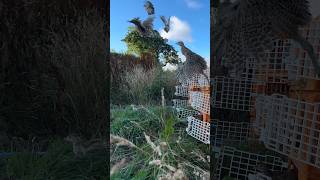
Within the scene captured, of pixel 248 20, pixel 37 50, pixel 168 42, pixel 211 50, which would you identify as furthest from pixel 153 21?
pixel 37 50

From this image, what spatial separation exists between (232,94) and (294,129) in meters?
0.46

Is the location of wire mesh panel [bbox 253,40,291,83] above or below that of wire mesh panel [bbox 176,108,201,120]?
above

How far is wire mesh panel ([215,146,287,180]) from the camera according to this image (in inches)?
114

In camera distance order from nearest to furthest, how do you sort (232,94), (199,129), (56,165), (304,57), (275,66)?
(304,57), (275,66), (232,94), (199,129), (56,165)

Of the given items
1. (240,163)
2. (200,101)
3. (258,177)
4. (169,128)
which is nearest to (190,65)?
(200,101)

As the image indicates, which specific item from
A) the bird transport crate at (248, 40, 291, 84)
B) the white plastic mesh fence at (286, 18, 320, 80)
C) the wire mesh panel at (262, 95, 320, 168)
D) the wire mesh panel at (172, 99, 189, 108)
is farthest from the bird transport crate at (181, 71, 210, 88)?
the white plastic mesh fence at (286, 18, 320, 80)

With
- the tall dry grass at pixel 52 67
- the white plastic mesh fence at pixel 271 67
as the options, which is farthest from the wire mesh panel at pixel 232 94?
the tall dry grass at pixel 52 67

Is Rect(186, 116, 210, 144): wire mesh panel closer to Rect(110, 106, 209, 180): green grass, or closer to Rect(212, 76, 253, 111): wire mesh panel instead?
Rect(110, 106, 209, 180): green grass

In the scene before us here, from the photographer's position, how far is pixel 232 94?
295cm

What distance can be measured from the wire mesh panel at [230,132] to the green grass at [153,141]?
0.58 feet

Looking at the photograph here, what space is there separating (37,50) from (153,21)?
0.88 metres

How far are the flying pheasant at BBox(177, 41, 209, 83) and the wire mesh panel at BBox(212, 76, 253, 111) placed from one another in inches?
4.4

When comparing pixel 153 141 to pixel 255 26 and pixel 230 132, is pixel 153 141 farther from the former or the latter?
pixel 255 26

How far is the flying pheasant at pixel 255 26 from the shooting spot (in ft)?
8.97
